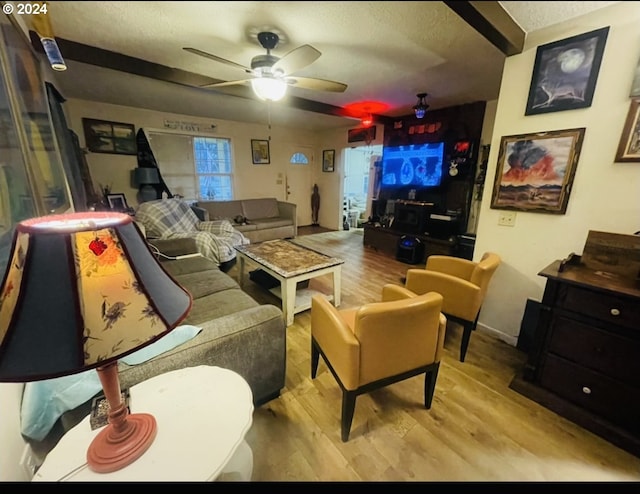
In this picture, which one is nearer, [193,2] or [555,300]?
[193,2]

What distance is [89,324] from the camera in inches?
17.2

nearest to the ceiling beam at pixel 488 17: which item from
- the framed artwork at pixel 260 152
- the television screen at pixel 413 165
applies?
the television screen at pixel 413 165

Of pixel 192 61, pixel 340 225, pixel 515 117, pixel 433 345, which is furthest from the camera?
pixel 340 225

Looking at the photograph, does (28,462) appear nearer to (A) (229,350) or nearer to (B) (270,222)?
(A) (229,350)

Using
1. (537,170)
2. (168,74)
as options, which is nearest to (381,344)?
(537,170)

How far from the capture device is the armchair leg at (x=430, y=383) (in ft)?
4.17

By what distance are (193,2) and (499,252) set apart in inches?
86.2

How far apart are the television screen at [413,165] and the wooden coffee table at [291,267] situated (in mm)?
2421

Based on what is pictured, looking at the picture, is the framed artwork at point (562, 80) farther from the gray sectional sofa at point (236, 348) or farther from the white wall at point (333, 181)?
the white wall at point (333, 181)

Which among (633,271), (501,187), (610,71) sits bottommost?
(633,271)

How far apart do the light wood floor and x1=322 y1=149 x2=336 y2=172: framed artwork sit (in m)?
4.63

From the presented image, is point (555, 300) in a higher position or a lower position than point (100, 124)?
lower

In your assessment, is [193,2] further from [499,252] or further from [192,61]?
[499,252]

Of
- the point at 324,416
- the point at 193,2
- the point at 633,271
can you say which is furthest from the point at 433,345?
the point at 193,2
